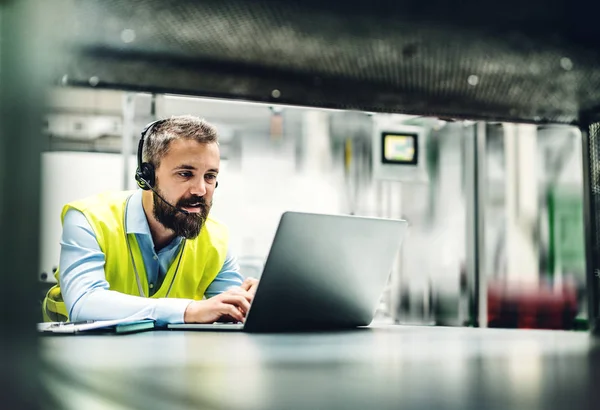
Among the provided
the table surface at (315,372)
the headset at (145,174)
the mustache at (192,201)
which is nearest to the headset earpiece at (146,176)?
the headset at (145,174)

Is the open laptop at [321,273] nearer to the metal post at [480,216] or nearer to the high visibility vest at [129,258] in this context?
the high visibility vest at [129,258]

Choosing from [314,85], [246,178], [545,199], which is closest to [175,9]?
[314,85]

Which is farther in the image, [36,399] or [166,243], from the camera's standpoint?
[166,243]

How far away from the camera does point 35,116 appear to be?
415 mm

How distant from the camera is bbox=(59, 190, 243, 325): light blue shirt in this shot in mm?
1211

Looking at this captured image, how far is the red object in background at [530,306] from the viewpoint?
130 inches

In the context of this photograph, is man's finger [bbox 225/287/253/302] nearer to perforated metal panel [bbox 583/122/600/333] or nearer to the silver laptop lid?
the silver laptop lid

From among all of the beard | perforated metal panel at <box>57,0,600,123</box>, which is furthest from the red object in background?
the beard

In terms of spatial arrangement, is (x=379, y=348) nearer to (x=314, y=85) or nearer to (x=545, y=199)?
(x=314, y=85)

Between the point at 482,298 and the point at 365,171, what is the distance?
2.91 ft

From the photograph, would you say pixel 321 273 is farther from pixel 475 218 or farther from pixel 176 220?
pixel 475 218

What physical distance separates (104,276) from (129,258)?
19 centimetres

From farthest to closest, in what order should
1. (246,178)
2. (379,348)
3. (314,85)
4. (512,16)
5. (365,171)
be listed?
(365,171), (246,178), (314,85), (512,16), (379,348)

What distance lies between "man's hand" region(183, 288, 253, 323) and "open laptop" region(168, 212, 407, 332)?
2.8 inches
